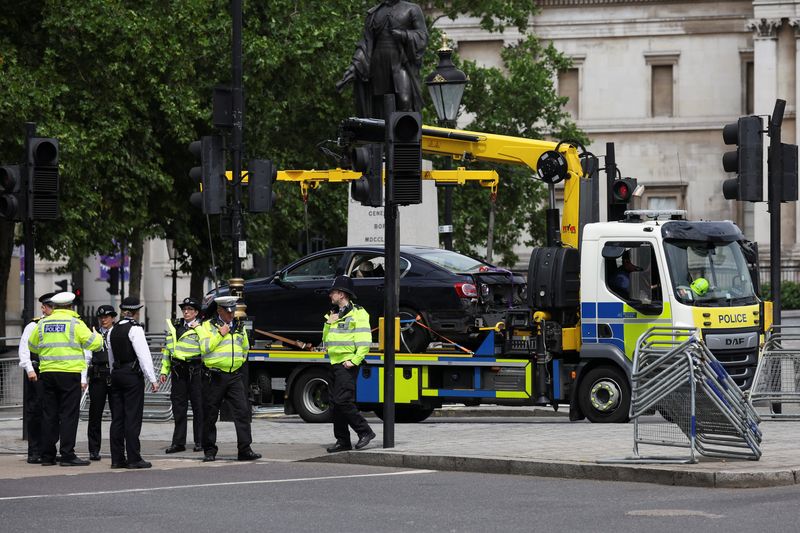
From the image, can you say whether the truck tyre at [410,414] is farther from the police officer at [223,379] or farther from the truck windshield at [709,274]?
the police officer at [223,379]

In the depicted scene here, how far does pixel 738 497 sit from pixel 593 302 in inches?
327

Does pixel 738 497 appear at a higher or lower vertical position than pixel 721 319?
lower

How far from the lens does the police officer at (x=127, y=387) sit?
17.8 m

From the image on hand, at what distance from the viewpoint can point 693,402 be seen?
15.6 metres

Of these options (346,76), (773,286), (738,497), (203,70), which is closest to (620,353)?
(773,286)

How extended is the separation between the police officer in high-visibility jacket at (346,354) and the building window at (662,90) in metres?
45.5

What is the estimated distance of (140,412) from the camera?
18.0 m

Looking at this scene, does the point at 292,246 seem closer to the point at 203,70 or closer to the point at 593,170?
the point at 203,70

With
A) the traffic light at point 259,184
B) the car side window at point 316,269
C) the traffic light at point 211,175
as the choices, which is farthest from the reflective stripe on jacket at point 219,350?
the car side window at point 316,269

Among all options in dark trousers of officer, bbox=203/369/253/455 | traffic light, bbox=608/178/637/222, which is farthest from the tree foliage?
dark trousers of officer, bbox=203/369/253/455

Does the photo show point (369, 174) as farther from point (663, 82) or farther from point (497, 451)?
point (663, 82)

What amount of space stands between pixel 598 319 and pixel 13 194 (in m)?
7.09

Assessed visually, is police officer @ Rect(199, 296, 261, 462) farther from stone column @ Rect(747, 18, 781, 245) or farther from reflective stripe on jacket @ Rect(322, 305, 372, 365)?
stone column @ Rect(747, 18, 781, 245)

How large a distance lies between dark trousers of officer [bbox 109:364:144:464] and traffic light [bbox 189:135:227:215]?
425 centimetres
